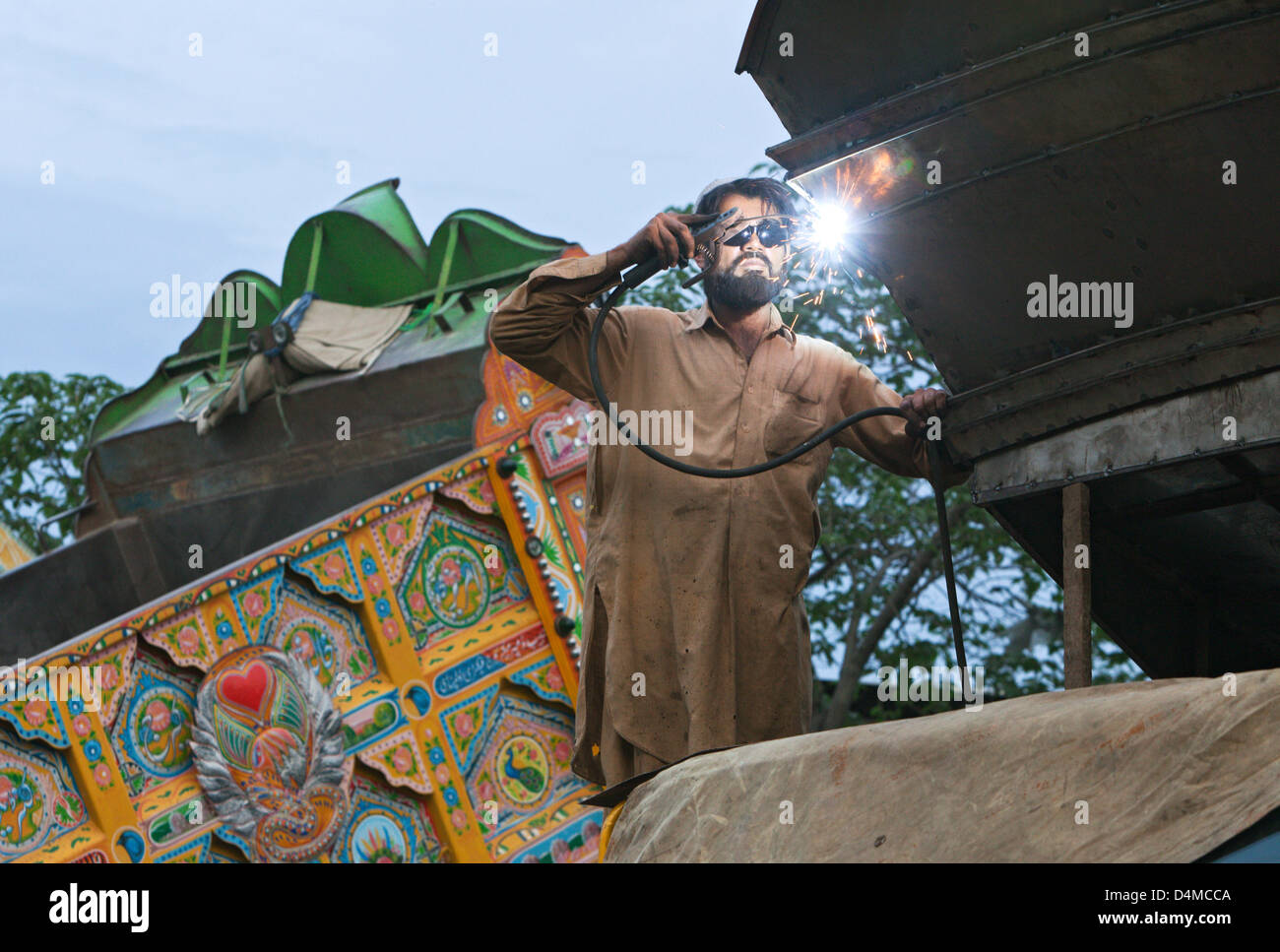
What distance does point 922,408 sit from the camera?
4.14m

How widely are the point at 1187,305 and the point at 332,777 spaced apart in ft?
15.3

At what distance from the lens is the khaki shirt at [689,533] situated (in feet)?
13.8

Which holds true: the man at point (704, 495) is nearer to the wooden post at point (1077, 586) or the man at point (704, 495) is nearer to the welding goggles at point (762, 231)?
the welding goggles at point (762, 231)

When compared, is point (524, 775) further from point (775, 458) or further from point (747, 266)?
point (747, 266)

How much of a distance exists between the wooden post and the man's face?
104 cm

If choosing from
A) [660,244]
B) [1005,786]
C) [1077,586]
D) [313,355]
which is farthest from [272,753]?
[1005,786]

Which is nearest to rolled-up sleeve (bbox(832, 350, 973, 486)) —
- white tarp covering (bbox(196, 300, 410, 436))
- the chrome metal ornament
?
the chrome metal ornament

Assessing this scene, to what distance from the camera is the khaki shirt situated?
4191 millimetres

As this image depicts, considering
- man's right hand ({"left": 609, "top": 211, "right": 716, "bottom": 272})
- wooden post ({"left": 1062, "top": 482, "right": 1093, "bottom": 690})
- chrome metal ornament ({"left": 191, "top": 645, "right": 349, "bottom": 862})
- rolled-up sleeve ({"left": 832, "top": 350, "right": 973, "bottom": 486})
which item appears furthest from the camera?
chrome metal ornament ({"left": 191, "top": 645, "right": 349, "bottom": 862})

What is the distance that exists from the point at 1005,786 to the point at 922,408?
1.45 m

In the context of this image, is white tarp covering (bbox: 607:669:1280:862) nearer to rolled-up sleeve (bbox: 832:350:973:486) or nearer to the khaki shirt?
the khaki shirt

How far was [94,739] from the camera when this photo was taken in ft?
22.3

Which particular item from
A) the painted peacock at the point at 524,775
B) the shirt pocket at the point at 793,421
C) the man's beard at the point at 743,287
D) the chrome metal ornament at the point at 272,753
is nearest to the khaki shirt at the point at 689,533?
the shirt pocket at the point at 793,421
